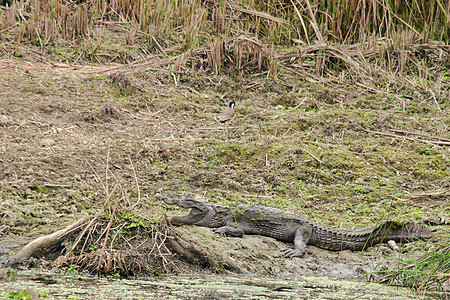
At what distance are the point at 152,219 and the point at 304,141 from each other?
12.0 ft

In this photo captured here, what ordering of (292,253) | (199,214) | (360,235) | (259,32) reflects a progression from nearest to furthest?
(292,253) < (360,235) < (199,214) < (259,32)

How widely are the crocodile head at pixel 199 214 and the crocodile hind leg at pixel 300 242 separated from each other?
87 centimetres

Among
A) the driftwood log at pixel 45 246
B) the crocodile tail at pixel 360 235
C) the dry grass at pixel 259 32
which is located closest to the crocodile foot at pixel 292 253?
the crocodile tail at pixel 360 235

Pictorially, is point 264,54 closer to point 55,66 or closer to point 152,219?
point 55,66

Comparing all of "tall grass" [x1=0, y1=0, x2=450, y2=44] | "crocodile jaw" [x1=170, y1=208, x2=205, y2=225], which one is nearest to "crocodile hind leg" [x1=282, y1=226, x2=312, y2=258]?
"crocodile jaw" [x1=170, y1=208, x2=205, y2=225]

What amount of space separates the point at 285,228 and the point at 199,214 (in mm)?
1023

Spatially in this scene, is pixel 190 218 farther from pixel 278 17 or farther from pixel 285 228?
pixel 278 17

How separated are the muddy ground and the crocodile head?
160 mm

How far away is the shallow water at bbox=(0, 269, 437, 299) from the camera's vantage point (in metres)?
3.79

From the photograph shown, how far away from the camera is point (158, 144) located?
7465 mm

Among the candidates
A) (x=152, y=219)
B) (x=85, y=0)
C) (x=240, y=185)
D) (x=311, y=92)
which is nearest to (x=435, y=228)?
(x=240, y=185)

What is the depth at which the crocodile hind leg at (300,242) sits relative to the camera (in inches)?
220

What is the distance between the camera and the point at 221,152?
753 cm

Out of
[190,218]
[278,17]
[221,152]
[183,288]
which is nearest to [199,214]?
[190,218]
